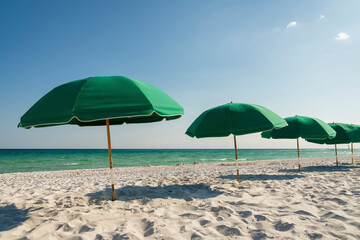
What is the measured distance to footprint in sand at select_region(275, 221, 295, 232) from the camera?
269 cm

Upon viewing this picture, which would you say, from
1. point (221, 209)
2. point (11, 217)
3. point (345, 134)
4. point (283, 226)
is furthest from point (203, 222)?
point (345, 134)

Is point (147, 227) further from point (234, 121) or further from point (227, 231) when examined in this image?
point (234, 121)

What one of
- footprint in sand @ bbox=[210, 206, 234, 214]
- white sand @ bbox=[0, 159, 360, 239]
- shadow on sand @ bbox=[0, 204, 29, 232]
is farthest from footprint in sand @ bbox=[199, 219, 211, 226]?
shadow on sand @ bbox=[0, 204, 29, 232]

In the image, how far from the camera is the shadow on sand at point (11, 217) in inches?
119

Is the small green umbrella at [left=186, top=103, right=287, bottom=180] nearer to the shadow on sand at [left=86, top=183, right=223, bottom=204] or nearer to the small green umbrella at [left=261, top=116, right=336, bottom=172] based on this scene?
the shadow on sand at [left=86, top=183, right=223, bottom=204]

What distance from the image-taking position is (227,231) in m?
2.67

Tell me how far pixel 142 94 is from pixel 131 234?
67.5 inches

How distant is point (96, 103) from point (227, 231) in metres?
2.27

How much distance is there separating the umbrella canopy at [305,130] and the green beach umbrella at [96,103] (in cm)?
480

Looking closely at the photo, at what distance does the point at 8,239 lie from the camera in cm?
258

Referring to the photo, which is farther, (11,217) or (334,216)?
(11,217)

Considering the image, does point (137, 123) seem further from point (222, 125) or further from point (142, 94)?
point (142, 94)

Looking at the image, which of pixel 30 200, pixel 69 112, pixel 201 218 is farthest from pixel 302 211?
pixel 30 200

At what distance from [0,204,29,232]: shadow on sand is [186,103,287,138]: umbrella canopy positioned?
3.49 metres
